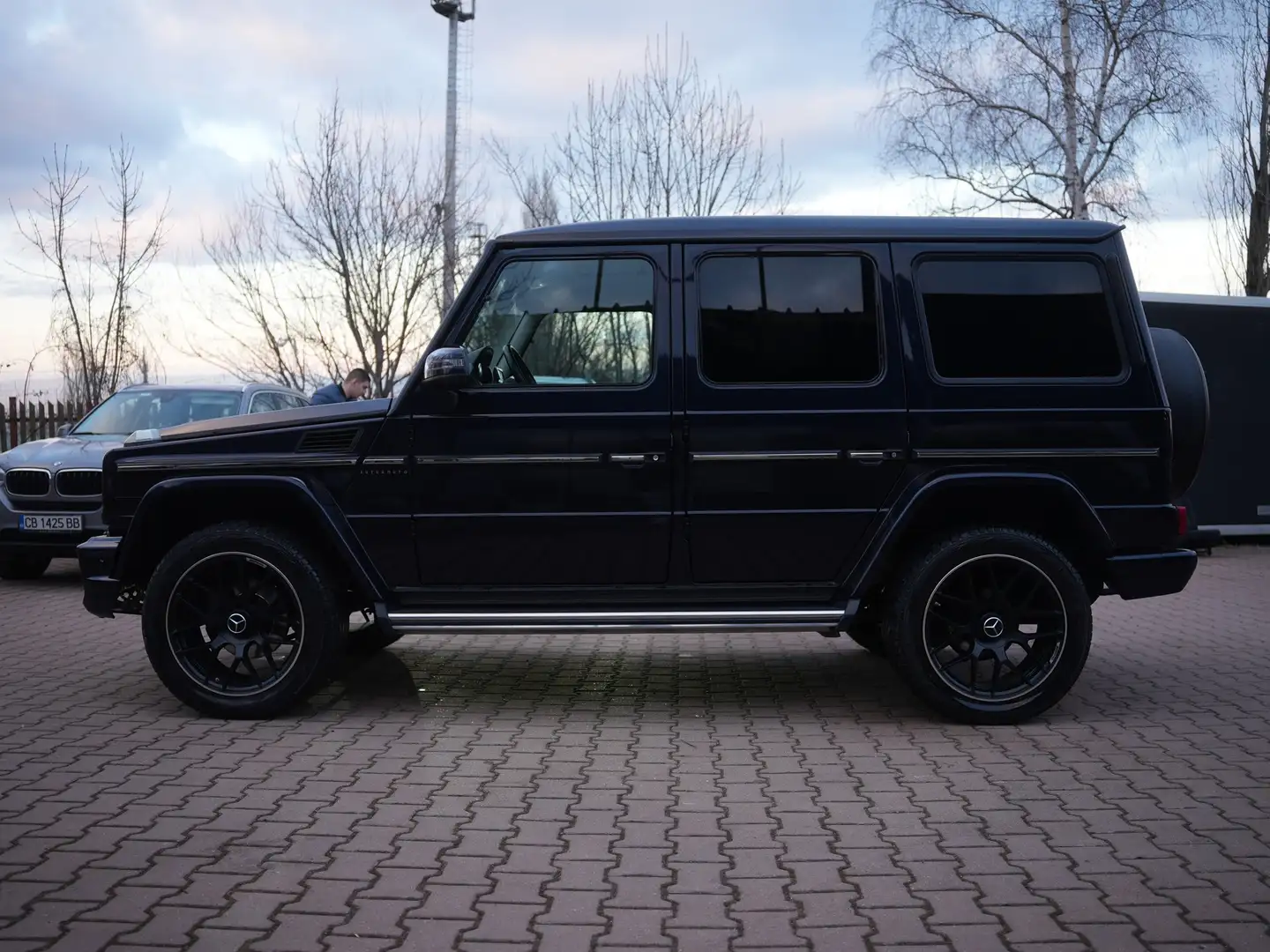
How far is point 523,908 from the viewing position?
3840mm

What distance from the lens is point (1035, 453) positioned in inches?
240

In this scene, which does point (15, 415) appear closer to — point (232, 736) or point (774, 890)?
point (232, 736)

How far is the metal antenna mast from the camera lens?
22.3 meters

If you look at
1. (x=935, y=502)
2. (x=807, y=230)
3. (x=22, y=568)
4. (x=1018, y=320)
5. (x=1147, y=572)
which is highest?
(x=807, y=230)

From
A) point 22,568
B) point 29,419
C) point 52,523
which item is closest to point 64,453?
point 52,523

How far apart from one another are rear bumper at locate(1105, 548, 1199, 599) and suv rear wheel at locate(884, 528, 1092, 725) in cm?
19

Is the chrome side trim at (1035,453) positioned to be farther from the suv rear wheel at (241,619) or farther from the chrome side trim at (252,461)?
the suv rear wheel at (241,619)

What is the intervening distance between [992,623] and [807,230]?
2.01 meters

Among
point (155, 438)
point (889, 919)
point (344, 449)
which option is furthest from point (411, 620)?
point (889, 919)

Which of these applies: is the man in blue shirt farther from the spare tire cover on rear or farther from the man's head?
the spare tire cover on rear

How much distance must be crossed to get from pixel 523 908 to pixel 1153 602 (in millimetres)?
8631

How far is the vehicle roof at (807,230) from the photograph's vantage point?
6.19m

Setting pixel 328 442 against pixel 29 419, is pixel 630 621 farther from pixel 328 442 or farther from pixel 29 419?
pixel 29 419

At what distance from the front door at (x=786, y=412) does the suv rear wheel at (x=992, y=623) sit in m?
0.39
